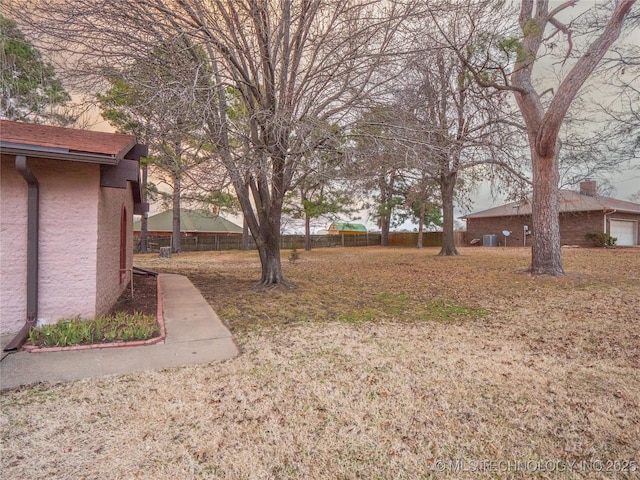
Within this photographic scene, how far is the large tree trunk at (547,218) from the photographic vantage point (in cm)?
954

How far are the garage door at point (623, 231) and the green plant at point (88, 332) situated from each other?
92.2 feet

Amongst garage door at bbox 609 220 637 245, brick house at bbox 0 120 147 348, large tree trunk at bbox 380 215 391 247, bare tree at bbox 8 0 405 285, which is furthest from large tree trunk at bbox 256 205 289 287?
garage door at bbox 609 220 637 245

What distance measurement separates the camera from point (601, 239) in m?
20.7

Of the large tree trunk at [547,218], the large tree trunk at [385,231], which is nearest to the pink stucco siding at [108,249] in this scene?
the large tree trunk at [547,218]

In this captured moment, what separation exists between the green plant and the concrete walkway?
24cm

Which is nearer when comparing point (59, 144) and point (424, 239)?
point (59, 144)

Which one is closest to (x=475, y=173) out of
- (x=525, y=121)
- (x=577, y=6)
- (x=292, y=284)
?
(x=525, y=121)

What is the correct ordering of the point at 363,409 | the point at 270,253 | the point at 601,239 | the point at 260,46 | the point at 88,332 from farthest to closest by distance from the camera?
the point at 601,239 < the point at 270,253 < the point at 260,46 < the point at 88,332 < the point at 363,409

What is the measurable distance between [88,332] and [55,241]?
1475 mm

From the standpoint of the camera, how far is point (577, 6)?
8.97 m

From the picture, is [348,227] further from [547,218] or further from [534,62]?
[534,62]

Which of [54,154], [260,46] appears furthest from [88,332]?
[260,46]

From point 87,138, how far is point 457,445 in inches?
262

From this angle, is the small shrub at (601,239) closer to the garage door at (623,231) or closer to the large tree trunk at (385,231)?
the garage door at (623,231)
